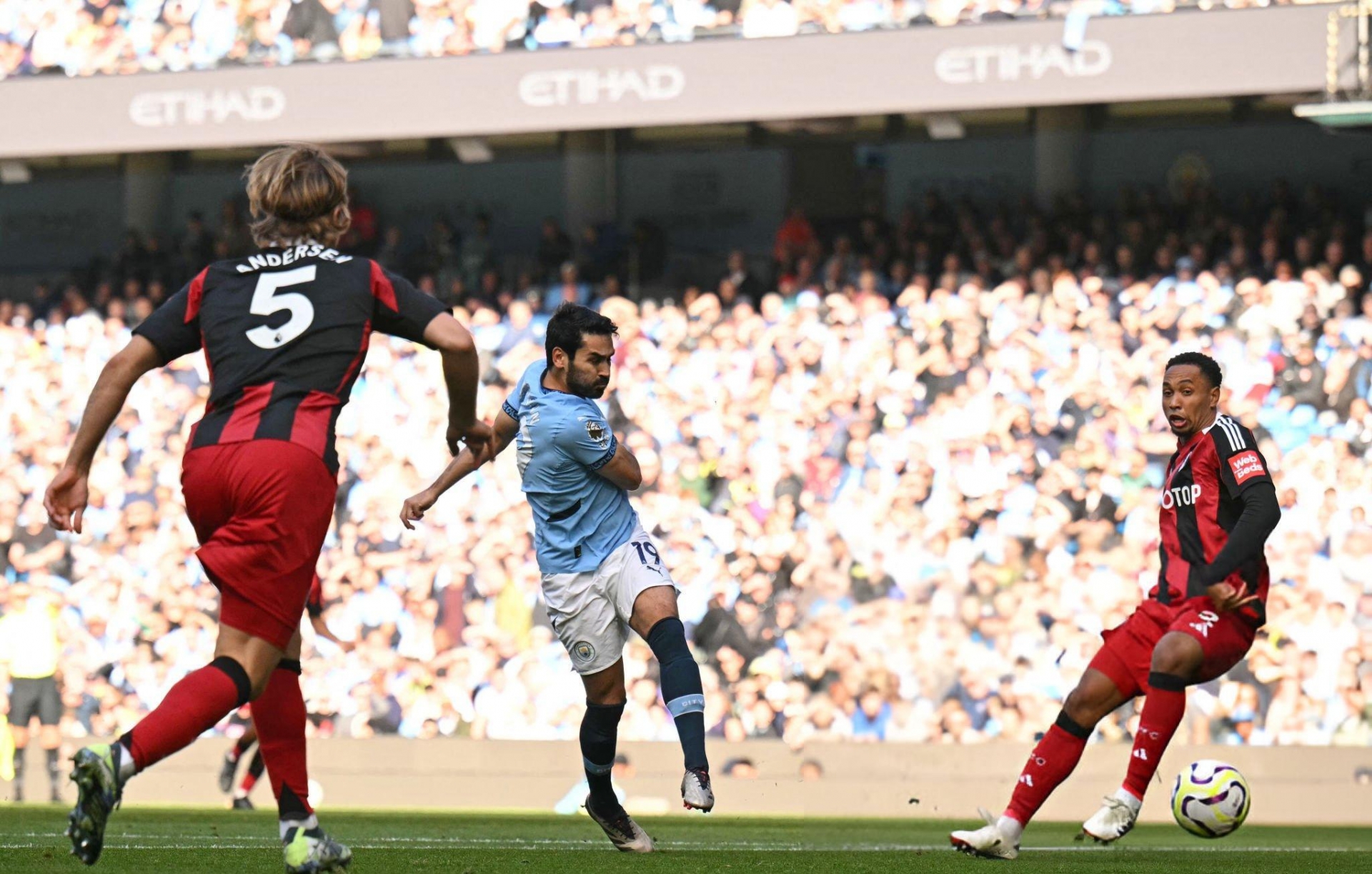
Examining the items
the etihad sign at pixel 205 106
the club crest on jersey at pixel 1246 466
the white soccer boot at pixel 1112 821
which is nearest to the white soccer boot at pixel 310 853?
the white soccer boot at pixel 1112 821

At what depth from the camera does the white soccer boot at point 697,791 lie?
6.05 metres

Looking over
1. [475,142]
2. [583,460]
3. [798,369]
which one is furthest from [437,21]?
[583,460]

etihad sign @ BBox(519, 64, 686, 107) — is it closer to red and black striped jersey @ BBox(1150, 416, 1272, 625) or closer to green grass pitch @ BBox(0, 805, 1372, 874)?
green grass pitch @ BBox(0, 805, 1372, 874)

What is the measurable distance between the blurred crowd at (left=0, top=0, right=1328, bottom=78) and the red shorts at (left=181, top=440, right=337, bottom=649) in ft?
34.5

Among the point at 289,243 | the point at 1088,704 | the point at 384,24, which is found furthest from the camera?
the point at 384,24

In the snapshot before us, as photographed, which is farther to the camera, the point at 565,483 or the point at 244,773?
the point at 244,773

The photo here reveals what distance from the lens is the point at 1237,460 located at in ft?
21.8

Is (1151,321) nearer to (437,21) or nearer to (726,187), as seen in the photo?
(726,187)

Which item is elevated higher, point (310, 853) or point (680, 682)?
point (680, 682)

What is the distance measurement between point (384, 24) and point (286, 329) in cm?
1138

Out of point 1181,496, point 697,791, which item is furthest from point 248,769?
point 1181,496

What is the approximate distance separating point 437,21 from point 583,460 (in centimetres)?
954

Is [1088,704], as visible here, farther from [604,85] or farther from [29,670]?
[29,670]

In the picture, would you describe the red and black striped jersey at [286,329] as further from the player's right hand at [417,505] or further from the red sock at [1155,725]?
the red sock at [1155,725]
